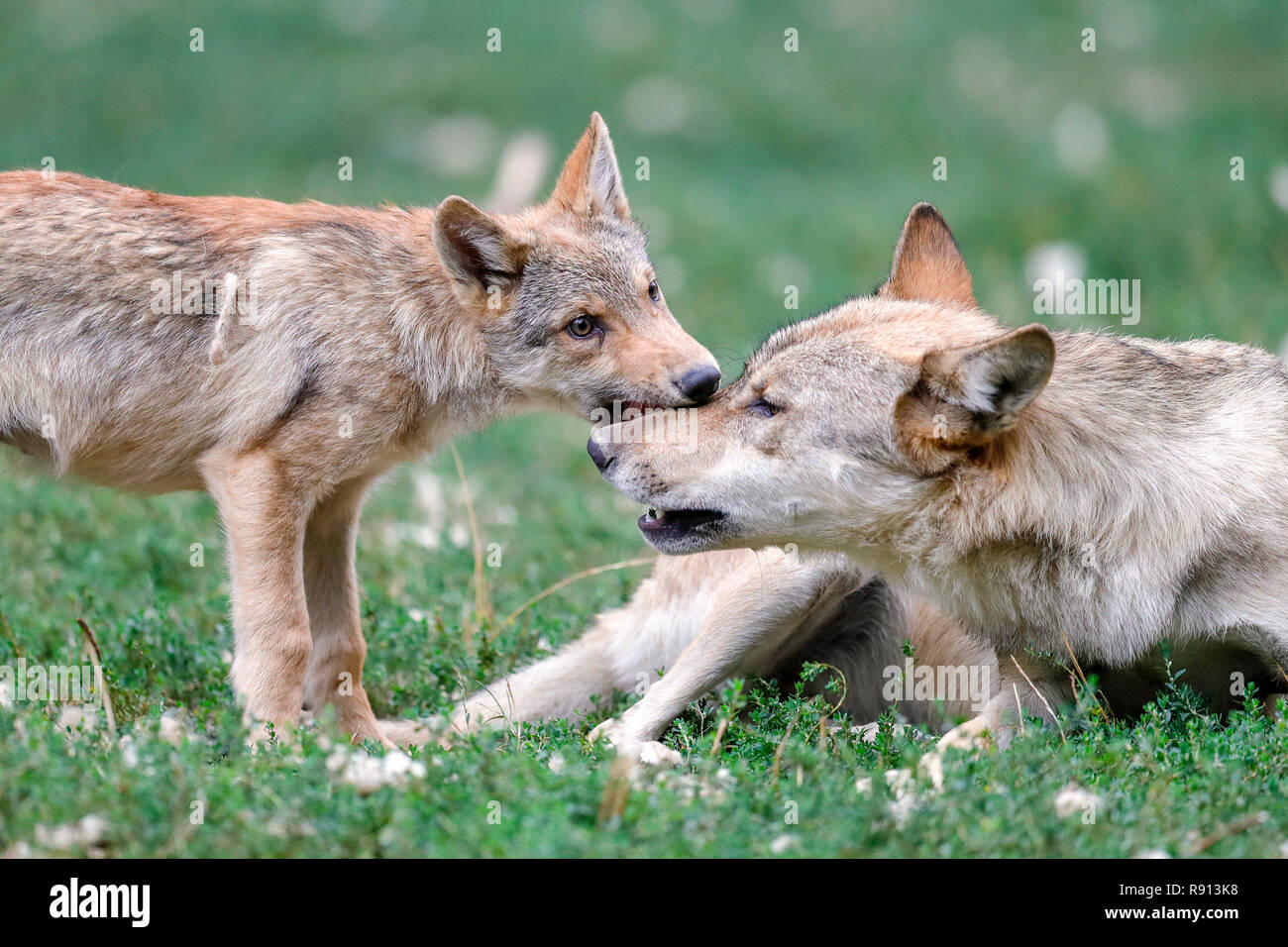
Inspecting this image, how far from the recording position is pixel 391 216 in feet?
19.0

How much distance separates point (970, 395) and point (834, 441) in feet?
1.60

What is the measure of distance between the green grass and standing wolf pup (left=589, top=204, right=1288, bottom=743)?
0.30 meters

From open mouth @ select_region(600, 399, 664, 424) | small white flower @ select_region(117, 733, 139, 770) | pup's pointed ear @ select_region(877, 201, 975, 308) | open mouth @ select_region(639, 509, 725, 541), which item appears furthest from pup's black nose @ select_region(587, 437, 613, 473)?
small white flower @ select_region(117, 733, 139, 770)

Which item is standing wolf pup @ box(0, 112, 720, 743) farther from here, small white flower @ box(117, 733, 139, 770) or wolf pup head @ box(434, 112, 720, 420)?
small white flower @ box(117, 733, 139, 770)

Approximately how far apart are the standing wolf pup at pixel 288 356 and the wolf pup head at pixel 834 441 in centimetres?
43

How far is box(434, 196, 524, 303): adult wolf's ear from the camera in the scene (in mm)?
5156

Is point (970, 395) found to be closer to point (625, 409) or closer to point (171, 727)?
point (625, 409)

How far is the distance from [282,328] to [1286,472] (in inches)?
138

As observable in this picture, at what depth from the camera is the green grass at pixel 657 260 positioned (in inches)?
137

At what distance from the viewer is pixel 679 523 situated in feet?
15.0

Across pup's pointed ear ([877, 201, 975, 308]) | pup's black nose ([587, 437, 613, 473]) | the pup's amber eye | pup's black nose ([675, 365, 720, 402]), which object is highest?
pup's pointed ear ([877, 201, 975, 308])

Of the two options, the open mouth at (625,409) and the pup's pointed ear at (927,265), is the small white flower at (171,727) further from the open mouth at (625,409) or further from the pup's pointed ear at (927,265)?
the pup's pointed ear at (927,265)
